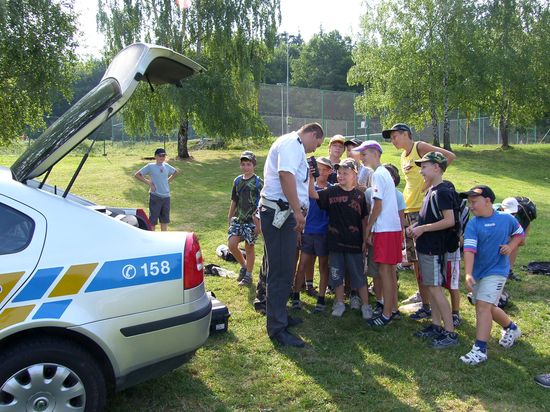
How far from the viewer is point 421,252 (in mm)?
4539

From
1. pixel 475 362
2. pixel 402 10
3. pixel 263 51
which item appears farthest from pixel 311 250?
pixel 402 10

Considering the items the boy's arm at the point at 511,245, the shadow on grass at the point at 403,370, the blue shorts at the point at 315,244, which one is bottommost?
the shadow on grass at the point at 403,370

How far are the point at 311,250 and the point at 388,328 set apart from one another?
1175mm

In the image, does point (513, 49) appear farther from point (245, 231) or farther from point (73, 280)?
point (73, 280)

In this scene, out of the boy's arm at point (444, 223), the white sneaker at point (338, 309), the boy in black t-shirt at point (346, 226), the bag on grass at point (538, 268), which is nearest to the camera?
the boy's arm at point (444, 223)


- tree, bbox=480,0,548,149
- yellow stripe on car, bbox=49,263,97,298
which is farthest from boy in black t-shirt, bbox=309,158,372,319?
tree, bbox=480,0,548,149

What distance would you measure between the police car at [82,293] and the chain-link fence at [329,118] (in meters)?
35.8

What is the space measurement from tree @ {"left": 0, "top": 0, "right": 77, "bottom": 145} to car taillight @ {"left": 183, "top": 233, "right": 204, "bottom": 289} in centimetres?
1495

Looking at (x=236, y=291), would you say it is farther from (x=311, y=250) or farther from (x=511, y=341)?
(x=511, y=341)

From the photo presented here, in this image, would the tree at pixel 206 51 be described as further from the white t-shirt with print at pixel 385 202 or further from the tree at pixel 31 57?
the white t-shirt with print at pixel 385 202

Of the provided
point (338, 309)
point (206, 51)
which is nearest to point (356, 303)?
point (338, 309)

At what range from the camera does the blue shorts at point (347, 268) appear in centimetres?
510

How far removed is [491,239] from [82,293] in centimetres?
311

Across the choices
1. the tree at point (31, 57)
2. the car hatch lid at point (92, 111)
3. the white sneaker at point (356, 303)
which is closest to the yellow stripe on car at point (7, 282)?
the car hatch lid at point (92, 111)
